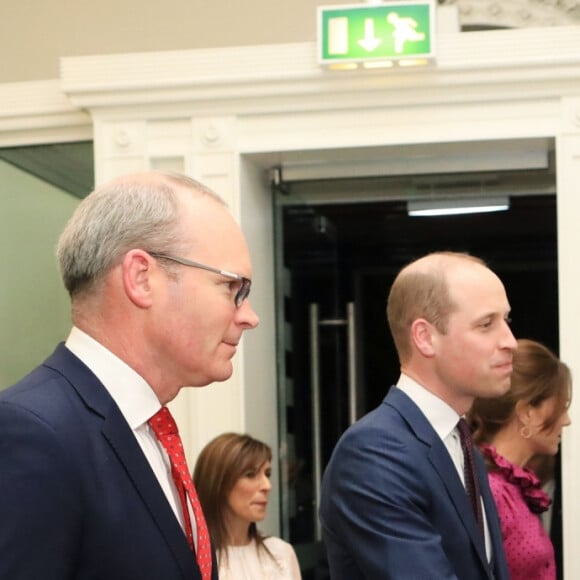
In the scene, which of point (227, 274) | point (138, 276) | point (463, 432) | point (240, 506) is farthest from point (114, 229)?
point (240, 506)

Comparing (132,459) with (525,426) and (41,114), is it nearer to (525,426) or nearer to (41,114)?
(525,426)

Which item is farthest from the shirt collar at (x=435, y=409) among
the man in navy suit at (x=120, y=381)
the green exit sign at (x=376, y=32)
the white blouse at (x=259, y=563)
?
→ the green exit sign at (x=376, y=32)

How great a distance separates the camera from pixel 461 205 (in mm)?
4898

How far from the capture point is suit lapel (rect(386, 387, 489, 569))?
227cm

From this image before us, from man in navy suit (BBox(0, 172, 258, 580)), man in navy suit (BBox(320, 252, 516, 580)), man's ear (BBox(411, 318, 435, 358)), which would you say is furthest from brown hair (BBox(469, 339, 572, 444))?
man in navy suit (BBox(0, 172, 258, 580))

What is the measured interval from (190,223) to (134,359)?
0.73 feet

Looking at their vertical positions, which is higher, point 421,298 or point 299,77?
point 299,77

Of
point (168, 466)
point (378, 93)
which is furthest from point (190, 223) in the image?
point (378, 93)

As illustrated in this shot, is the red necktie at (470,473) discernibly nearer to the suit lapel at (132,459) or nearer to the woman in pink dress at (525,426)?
the woman in pink dress at (525,426)

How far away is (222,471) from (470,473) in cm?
171

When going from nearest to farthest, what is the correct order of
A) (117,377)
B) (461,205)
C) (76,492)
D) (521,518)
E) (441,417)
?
(76,492), (117,377), (441,417), (521,518), (461,205)

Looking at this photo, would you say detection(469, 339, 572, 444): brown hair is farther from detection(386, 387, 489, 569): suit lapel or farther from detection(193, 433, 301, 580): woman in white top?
detection(193, 433, 301, 580): woman in white top

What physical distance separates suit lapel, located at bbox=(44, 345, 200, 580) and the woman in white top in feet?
7.76

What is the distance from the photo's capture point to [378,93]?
14.8ft
